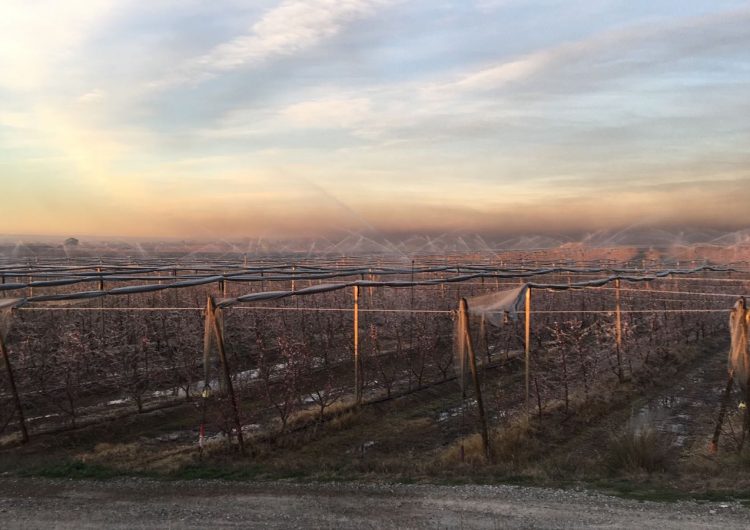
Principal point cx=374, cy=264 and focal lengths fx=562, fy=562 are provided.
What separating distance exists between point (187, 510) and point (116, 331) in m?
9.96

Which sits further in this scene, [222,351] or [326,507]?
[222,351]

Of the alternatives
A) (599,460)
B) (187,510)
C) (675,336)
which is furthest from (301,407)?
(675,336)

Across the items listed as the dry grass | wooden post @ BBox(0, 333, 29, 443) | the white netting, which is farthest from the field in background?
the white netting

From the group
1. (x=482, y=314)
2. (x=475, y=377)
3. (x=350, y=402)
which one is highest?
(x=482, y=314)

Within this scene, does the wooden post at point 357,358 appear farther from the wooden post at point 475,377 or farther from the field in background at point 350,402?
the wooden post at point 475,377

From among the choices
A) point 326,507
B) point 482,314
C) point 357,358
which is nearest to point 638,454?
point 482,314

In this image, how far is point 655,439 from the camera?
789 centimetres

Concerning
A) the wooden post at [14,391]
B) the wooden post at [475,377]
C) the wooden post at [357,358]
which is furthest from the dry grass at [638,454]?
the wooden post at [14,391]

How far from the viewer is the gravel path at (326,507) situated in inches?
228

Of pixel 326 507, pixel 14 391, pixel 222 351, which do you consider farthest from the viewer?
pixel 14 391

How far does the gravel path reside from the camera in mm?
5781

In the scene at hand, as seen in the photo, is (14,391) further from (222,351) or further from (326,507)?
(326,507)

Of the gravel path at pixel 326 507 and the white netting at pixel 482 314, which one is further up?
the white netting at pixel 482 314

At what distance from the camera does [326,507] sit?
246 inches
